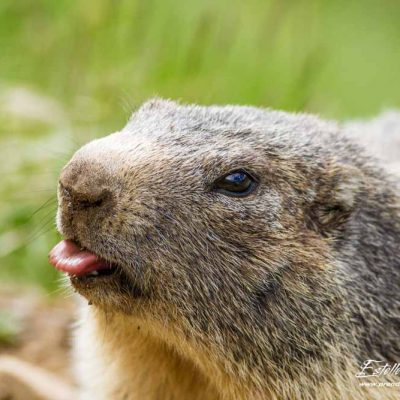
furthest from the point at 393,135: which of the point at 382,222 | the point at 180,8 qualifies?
the point at 180,8

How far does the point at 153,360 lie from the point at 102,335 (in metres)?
0.31

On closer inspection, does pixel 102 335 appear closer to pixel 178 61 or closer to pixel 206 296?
pixel 206 296

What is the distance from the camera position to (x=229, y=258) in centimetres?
448

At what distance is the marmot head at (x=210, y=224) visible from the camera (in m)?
4.25

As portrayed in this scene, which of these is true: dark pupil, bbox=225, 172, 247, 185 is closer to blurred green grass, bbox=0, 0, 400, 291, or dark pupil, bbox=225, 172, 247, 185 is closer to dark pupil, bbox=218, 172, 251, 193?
dark pupil, bbox=218, 172, 251, 193

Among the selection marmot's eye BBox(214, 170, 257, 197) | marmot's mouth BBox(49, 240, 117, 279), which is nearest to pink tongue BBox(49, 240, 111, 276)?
marmot's mouth BBox(49, 240, 117, 279)

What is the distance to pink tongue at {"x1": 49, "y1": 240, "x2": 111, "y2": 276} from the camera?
14.0 feet

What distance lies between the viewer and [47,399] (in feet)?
19.3

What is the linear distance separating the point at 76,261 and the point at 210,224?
668 millimetres
